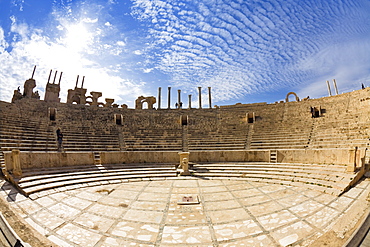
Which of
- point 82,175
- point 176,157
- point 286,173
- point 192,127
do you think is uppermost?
point 192,127

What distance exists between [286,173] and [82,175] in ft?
32.6

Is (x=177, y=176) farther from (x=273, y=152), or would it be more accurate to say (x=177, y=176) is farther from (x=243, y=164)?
(x=273, y=152)

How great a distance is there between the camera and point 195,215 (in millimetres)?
5047

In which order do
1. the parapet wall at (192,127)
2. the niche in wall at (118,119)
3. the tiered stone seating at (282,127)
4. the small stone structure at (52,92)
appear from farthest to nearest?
the small stone structure at (52,92), the niche in wall at (118,119), the tiered stone seating at (282,127), the parapet wall at (192,127)

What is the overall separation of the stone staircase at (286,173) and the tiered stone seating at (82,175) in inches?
87.8

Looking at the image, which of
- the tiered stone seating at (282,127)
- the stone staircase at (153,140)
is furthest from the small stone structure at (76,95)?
the tiered stone seating at (282,127)

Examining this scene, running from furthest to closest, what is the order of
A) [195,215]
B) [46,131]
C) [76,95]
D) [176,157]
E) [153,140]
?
[76,95] → [153,140] → [46,131] → [176,157] → [195,215]

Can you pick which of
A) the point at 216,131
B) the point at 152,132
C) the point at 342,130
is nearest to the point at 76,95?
the point at 152,132

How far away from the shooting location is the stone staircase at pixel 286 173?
6.74 m

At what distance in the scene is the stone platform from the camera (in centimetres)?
386

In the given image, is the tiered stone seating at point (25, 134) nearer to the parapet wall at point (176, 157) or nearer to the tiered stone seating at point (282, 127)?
the parapet wall at point (176, 157)

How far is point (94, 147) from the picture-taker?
1355 centimetres

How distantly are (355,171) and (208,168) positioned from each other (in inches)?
257

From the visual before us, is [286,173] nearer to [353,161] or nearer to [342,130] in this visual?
[353,161]
